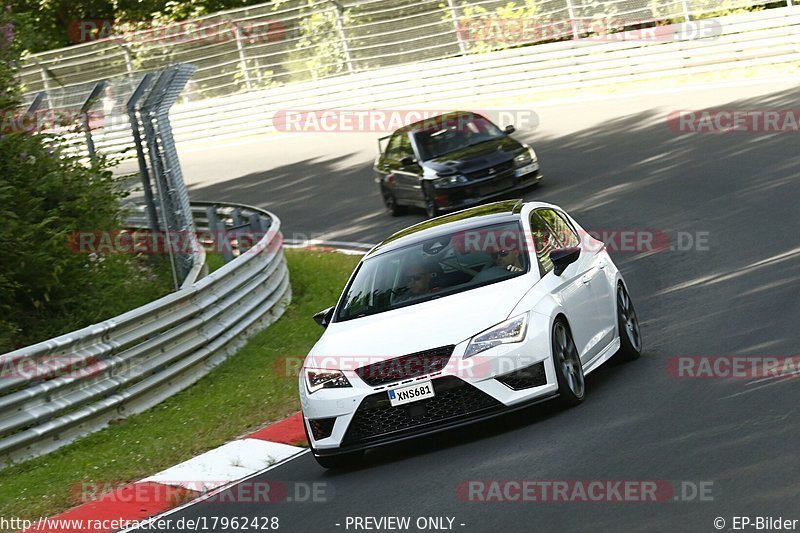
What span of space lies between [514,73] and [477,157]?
10951 millimetres

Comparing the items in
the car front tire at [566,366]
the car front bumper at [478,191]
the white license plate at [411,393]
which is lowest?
the car front bumper at [478,191]

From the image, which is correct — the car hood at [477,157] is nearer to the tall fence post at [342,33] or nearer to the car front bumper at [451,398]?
the car front bumper at [451,398]

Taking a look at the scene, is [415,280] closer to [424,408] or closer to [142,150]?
[424,408]

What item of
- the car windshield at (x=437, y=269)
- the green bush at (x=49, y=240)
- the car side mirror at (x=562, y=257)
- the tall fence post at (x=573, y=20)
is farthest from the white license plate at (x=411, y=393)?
the tall fence post at (x=573, y=20)

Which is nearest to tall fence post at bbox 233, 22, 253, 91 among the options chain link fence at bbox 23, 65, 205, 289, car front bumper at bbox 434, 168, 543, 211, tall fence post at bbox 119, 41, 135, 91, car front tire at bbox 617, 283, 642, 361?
tall fence post at bbox 119, 41, 135, 91

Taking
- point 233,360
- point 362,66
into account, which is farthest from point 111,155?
point 362,66

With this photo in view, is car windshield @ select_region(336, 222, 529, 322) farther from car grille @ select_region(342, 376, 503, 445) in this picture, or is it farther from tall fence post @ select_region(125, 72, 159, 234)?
tall fence post @ select_region(125, 72, 159, 234)

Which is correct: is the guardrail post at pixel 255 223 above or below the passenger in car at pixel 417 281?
below

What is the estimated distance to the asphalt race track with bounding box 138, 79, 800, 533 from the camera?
6.71 metres

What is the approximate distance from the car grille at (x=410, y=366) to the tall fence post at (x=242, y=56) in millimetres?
28830

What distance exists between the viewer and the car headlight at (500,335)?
8508mm

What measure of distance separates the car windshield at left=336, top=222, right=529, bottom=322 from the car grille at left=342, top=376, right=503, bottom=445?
1098mm

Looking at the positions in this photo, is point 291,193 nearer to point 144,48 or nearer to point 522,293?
point 144,48

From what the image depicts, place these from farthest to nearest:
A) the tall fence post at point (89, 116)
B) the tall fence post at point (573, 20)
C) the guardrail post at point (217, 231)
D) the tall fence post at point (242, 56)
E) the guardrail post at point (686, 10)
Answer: the tall fence post at point (242, 56) → the tall fence post at point (573, 20) → the guardrail post at point (686, 10) → the guardrail post at point (217, 231) → the tall fence post at point (89, 116)
